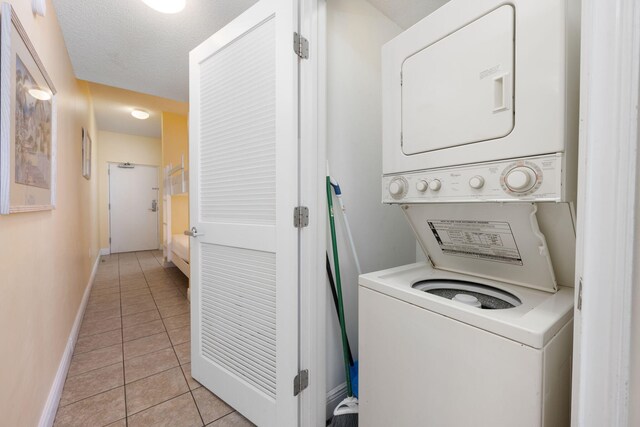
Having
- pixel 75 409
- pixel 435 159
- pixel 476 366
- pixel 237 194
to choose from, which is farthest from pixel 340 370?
pixel 75 409

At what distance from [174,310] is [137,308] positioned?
1.39 feet

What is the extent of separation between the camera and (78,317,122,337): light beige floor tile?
2514mm

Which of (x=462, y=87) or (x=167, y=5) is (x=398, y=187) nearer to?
(x=462, y=87)

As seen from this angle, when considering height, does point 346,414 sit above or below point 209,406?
above

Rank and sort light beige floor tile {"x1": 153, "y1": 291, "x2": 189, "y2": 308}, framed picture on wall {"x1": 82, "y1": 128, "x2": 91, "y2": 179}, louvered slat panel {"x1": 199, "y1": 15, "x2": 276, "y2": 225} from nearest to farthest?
1. louvered slat panel {"x1": 199, "y1": 15, "x2": 276, "y2": 225}
2. framed picture on wall {"x1": 82, "y1": 128, "x2": 91, "y2": 179}
3. light beige floor tile {"x1": 153, "y1": 291, "x2": 189, "y2": 308}

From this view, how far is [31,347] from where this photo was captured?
1207mm

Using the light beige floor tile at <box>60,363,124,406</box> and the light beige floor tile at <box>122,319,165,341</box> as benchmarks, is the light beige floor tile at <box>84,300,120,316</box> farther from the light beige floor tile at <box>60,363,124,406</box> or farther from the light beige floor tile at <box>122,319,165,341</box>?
the light beige floor tile at <box>60,363,124,406</box>

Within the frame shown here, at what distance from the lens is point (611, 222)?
1.46 feet

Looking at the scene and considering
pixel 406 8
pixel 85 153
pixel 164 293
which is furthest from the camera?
pixel 164 293

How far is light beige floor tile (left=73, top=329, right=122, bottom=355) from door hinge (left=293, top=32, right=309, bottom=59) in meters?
2.63

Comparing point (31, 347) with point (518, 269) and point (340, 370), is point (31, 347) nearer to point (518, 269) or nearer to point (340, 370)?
point (340, 370)

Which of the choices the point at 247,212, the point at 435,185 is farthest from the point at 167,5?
the point at 435,185

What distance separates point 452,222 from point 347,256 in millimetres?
662

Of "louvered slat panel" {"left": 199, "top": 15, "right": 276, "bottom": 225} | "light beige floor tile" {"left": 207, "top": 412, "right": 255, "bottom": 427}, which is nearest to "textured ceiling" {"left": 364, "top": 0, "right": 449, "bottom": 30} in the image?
"louvered slat panel" {"left": 199, "top": 15, "right": 276, "bottom": 225}
